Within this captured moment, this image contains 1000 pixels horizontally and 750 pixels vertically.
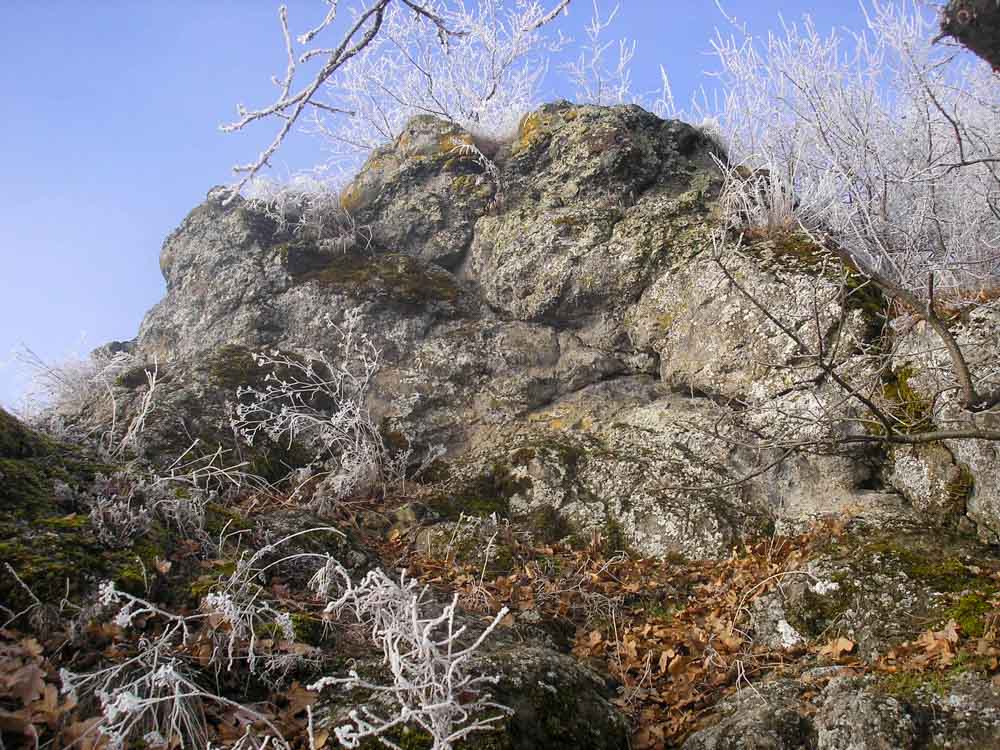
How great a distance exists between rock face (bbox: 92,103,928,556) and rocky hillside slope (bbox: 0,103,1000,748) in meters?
0.02

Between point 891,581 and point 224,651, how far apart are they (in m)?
2.91

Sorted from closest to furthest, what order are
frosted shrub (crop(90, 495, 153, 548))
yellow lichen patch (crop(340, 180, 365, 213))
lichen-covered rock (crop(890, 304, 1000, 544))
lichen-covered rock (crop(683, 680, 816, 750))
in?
lichen-covered rock (crop(683, 680, 816, 750)) < frosted shrub (crop(90, 495, 153, 548)) < lichen-covered rock (crop(890, 304, 1000, 544)) < yellow lichen patch (crop(340, 180, 365, 213))

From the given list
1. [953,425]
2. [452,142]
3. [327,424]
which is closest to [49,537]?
[327,424]

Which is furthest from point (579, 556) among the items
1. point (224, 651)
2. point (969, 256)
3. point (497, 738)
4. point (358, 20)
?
point (969, 256)

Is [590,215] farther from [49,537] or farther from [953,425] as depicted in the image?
[49,537]

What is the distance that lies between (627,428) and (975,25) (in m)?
2.95

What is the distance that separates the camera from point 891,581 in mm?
2928

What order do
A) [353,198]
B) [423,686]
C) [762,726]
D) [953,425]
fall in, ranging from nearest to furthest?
1. [423,686]
2. [762,726]
3. [953,425]
4. [353,198]

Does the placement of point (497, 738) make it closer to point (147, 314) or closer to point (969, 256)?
point (969, 256)

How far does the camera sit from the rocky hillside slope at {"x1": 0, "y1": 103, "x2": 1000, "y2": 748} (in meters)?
2.58

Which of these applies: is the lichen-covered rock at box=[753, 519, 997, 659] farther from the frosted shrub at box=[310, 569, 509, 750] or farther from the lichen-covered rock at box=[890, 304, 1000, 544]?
the frosted shrub at box=[310, 569, 509, 750]

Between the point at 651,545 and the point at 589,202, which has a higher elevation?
the point at 589,202

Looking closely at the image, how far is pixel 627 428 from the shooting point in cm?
458

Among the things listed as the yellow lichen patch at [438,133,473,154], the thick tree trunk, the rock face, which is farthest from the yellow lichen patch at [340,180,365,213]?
the thick tree trunk
